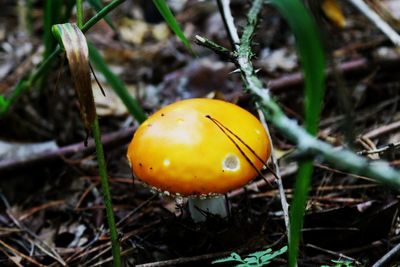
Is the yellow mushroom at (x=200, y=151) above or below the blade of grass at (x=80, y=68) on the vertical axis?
below

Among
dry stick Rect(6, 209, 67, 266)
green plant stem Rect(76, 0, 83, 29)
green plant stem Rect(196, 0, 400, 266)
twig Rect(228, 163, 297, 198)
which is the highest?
green plant stem Rect(76, 0, 83, 29)

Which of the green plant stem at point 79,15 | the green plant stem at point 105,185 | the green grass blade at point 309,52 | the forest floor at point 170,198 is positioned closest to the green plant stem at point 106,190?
the green plant stem at point 105,185

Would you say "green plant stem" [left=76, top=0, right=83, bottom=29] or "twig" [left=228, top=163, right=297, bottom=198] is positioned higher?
"green plant stem" [left=76, top=0, right=83, bottom=29]

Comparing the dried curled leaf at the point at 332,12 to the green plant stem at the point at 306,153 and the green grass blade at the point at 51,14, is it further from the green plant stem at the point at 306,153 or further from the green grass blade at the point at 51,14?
the green plant stem at the point at 306,153

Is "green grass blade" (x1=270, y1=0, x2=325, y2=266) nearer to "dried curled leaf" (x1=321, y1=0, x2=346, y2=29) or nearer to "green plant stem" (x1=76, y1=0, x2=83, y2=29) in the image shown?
"green plant stem" (x1=76, y1=0, x2=83, y2=29)

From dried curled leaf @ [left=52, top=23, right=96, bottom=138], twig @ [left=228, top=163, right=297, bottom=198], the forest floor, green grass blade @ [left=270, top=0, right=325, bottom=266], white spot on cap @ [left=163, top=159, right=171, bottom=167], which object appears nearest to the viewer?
green grass blade @ [left=270, top=0, right=325, bottom=266]

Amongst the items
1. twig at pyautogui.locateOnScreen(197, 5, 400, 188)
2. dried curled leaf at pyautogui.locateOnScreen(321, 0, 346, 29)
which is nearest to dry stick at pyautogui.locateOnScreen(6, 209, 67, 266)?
twig at pyautogui.locateOnScreen(197, 5, 400, 188)

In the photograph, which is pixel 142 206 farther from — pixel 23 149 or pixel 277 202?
pixel 23 149

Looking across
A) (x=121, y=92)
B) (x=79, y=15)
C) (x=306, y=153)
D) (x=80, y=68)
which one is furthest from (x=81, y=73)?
(x=121, y=92)

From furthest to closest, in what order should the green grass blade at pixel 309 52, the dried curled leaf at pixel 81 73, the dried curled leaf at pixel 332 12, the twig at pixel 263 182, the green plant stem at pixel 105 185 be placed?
the dried curled leaf at pixel 332 12
the twig at pixel 263 182
the green plant stem at pixel 105 185
the dried curled leaf at pixel 81 73
the green grass blade at pixel 309 52
